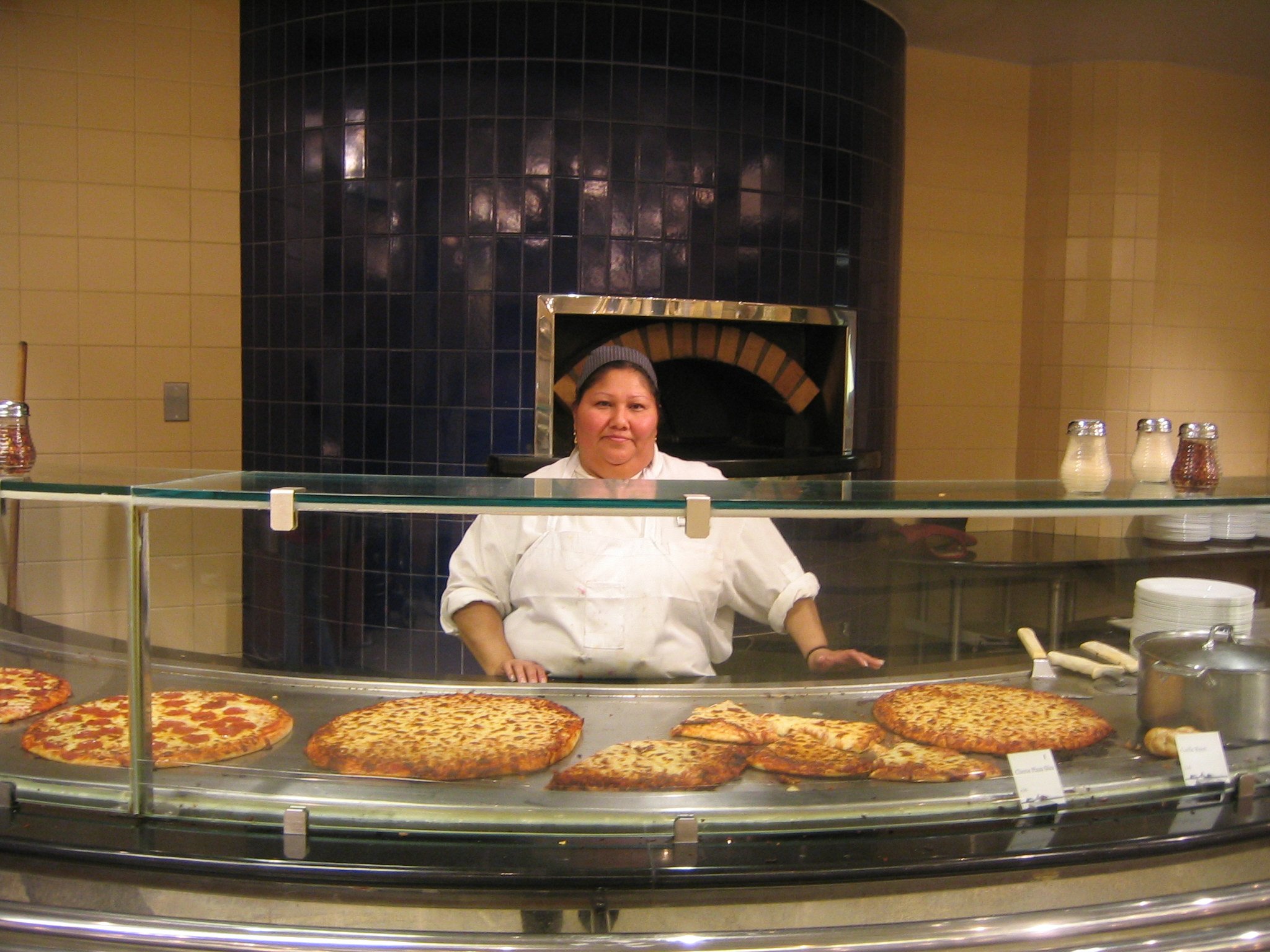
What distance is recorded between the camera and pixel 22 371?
10.8 ft

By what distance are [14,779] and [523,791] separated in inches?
22.7

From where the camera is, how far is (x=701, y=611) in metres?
1.57

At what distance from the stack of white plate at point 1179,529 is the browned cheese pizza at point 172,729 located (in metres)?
1.21

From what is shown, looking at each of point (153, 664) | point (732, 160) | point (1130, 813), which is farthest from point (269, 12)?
point (1130, 813)

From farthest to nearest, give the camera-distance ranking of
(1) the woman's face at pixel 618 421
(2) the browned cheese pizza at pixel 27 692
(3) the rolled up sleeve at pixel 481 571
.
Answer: (1) the woman's face at pixel 618 421 → (3) the rolled up sleeve at pixel 481 571 → (2) the browned cheese pizza at pixel 27 692

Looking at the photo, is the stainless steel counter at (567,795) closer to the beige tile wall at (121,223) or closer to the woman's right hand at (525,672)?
the woman's right hand at (525,672)

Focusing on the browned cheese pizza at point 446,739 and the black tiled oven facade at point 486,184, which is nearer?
the browned cheese pizza at point 446,739

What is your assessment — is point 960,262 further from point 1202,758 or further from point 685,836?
point 685,836

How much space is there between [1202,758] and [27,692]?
4.85 ft

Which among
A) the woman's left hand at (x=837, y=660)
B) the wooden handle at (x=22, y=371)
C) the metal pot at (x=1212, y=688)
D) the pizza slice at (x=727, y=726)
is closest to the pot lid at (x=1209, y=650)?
the metal pot at (x=1212, y=688)

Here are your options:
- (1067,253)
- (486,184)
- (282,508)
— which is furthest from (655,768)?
(1067,253)

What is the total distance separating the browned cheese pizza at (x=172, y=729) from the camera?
1.22 m

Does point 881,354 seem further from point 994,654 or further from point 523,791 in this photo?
point 523,791

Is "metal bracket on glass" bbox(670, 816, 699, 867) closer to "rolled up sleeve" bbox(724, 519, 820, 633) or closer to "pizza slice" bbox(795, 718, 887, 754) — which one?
"pizza slice" bbox(795, 718, 887, 754)
